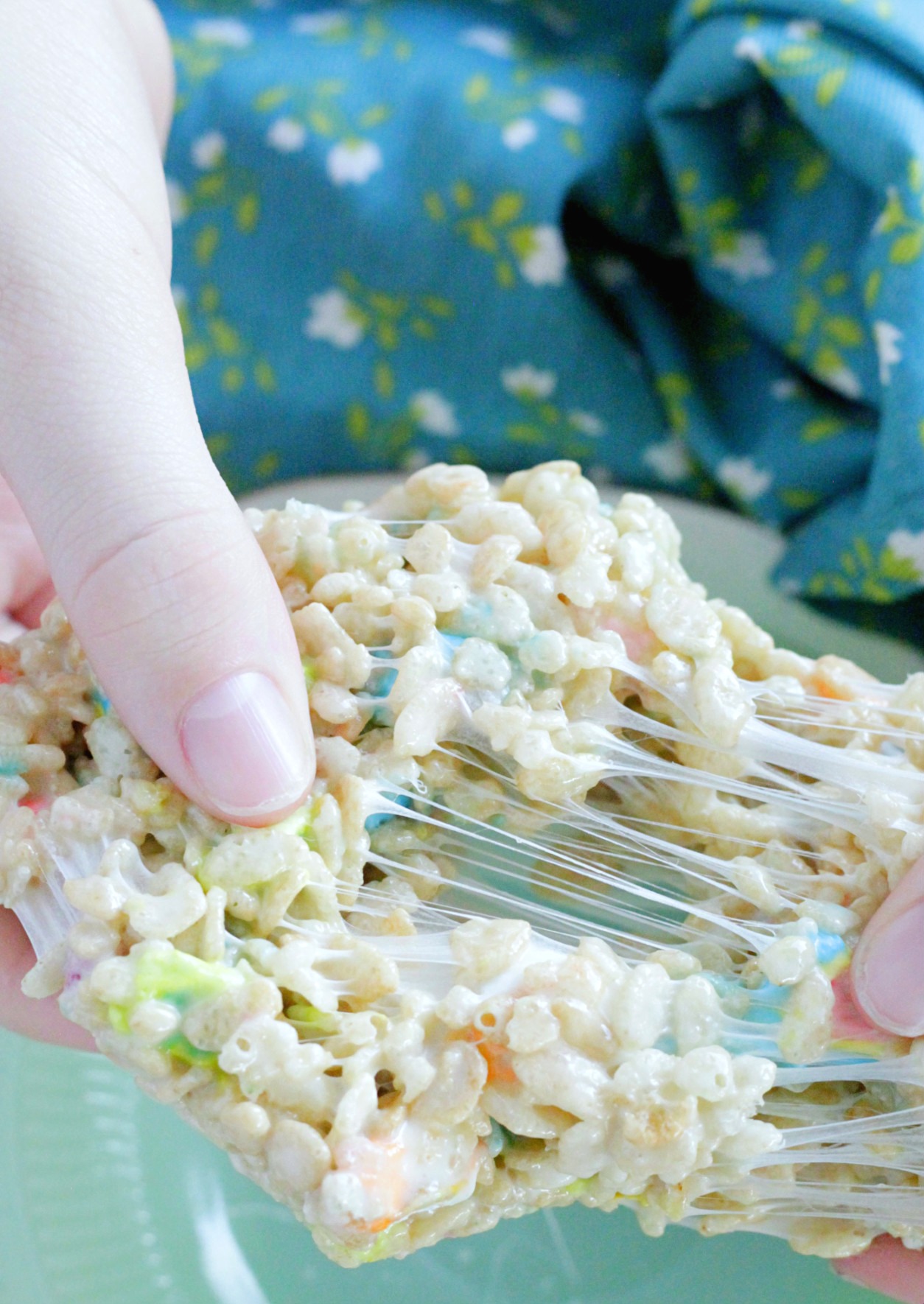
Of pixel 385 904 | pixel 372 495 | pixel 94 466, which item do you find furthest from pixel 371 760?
pixel 372 495

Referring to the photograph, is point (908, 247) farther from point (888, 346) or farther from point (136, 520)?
point (136, 520)

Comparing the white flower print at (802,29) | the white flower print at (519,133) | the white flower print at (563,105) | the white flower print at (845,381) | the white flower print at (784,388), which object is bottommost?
the white flower print at (784,388)

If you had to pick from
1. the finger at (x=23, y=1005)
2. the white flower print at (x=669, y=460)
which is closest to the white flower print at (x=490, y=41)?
the white flower print at (x=669, y=460)

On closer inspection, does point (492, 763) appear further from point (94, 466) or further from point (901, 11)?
point (901, 11)

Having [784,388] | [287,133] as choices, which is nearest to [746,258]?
[784,388]

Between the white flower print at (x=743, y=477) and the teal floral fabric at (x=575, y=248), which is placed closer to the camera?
the teal floral fabric at (x=575, y=248)

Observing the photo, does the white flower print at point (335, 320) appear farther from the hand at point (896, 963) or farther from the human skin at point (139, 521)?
the hand at point (896, 963)

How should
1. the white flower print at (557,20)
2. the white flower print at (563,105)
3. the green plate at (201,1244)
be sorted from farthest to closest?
the white flower print at (557,20)
the white flower print at (563,105)
the green plate at (201,1244)
